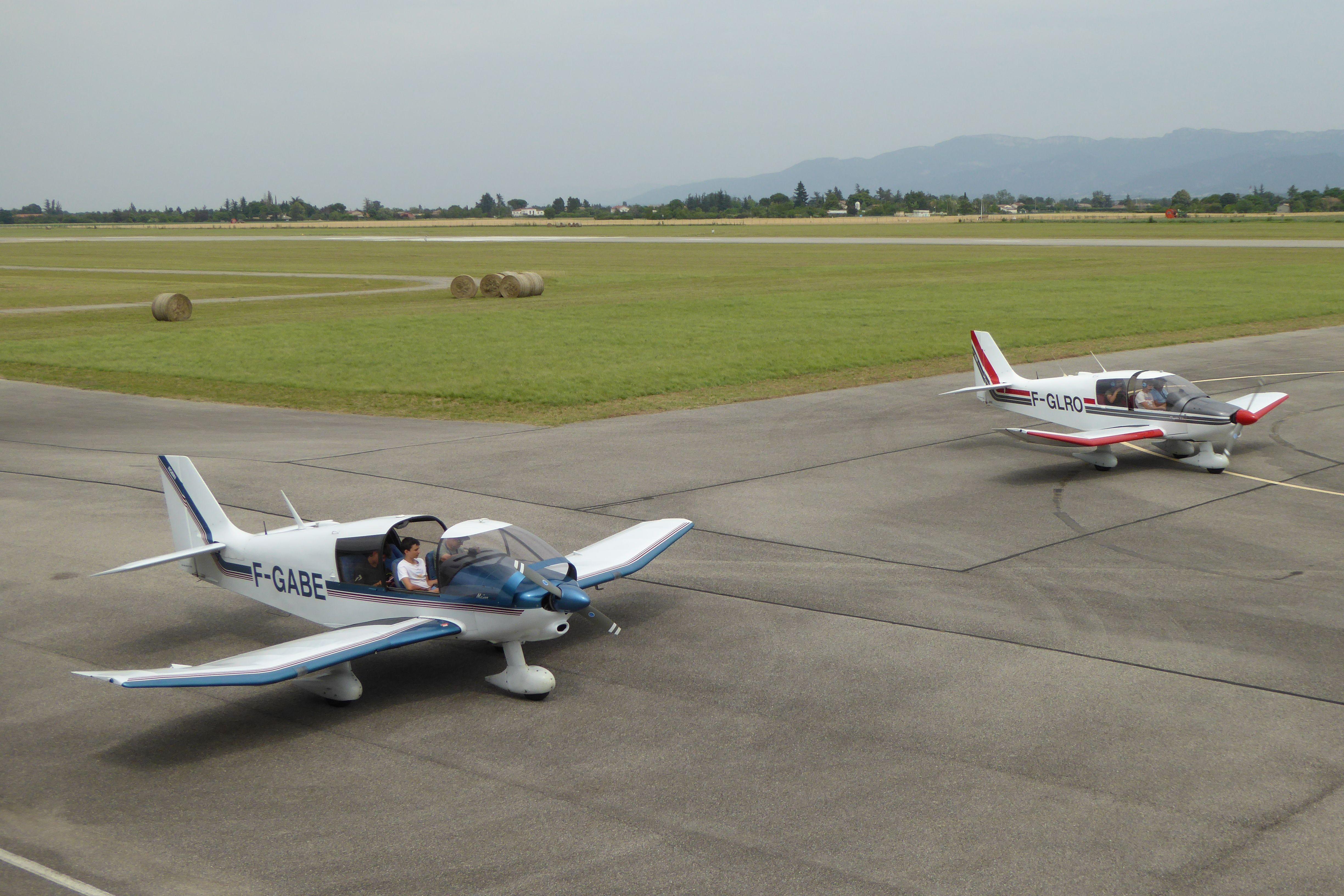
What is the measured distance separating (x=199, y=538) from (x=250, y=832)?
5.86 m

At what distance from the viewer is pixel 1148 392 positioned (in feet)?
73.2

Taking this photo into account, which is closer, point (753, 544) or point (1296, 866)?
point (1296, 866)

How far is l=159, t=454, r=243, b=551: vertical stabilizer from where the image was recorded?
14.0 meters

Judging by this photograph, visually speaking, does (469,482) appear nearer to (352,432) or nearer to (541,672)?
(352,432)

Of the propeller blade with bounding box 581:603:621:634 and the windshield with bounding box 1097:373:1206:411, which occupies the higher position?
the windshield with bounding box 1097:373:1206:411

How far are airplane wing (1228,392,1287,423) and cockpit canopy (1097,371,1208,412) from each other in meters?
0.97

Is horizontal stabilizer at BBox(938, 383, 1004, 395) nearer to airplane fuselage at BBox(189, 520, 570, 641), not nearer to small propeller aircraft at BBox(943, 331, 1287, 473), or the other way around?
small propeller aircraft at BBox(943, 331, 1287, 473)

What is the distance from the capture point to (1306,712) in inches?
449

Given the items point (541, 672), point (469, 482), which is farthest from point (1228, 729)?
point (469, 482)

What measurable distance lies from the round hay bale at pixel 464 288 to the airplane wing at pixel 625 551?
48000mm

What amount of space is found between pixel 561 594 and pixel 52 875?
5.31 metres

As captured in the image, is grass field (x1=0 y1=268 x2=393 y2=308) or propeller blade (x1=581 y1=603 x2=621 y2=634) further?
grass field (x1=0 y1=268 x2=393 y2=308)

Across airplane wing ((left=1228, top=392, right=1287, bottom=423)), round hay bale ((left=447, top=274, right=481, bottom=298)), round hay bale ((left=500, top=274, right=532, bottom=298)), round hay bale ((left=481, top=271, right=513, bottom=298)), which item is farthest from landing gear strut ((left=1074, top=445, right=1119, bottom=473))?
round hay bale ((left=447, top=274, right=481, bottom=298))

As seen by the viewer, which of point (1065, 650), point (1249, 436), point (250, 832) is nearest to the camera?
point (250, 832)
